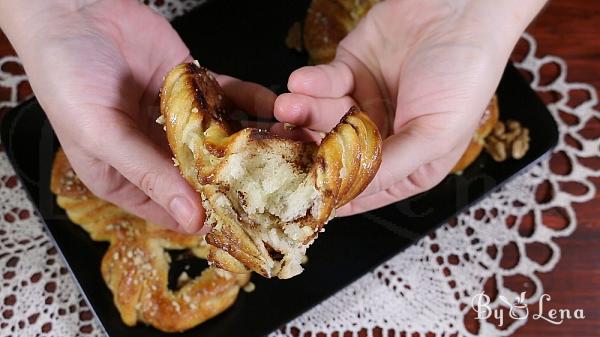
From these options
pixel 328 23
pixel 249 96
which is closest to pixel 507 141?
pixel 328 23

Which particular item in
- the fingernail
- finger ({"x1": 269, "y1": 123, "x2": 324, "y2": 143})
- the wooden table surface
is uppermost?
finger ({"x1": 269, "y1": 123, "x2": 324, "y2": 143})

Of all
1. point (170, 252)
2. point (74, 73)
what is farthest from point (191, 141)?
point (170, 252)

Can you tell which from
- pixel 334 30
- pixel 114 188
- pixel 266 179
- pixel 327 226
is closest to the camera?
pixel 266 179

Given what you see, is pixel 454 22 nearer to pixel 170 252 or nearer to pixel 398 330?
pixel 398 330

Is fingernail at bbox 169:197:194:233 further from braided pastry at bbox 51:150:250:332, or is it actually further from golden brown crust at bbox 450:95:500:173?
golden brown crust at bbox 450:95:500:173

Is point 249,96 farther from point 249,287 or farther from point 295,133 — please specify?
point 249,287

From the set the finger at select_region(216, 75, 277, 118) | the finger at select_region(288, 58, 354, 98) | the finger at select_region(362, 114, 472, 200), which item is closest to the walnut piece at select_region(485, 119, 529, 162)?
the finger at select_region(362, 114, 472, 200)

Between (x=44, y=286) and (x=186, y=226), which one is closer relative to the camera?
(x=186, y=226)
